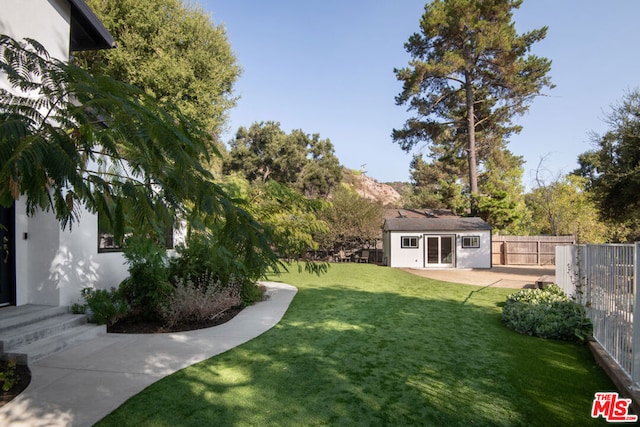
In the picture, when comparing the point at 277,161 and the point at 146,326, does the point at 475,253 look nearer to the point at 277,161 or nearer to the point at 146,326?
the point at 146,326

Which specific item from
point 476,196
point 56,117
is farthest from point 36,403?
point 476,196

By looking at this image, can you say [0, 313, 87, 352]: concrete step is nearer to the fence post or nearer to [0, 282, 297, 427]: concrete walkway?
[0, 282, 297, 427]: concrete walkway

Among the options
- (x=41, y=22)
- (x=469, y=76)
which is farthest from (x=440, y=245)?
(x=41, y=22)

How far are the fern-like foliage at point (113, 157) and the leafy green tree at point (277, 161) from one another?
3289 cm

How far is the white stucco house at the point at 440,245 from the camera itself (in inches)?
858

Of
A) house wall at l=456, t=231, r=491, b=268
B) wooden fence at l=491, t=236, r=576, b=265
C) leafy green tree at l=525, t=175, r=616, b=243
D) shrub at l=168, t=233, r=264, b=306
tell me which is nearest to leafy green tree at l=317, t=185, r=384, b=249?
house wall at l=456, t=231, r=491, b=268

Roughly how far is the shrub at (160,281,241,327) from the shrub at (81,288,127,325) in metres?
0.78

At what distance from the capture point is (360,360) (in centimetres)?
520

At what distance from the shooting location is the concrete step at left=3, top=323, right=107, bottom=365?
477 cm

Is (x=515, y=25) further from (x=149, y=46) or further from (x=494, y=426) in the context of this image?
(x=494, y=426)

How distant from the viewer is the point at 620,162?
1244 cm

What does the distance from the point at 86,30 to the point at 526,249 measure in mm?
25928

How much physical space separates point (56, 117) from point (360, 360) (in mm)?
4620

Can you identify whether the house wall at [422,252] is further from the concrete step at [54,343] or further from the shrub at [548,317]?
the concrete step at [54,343]
